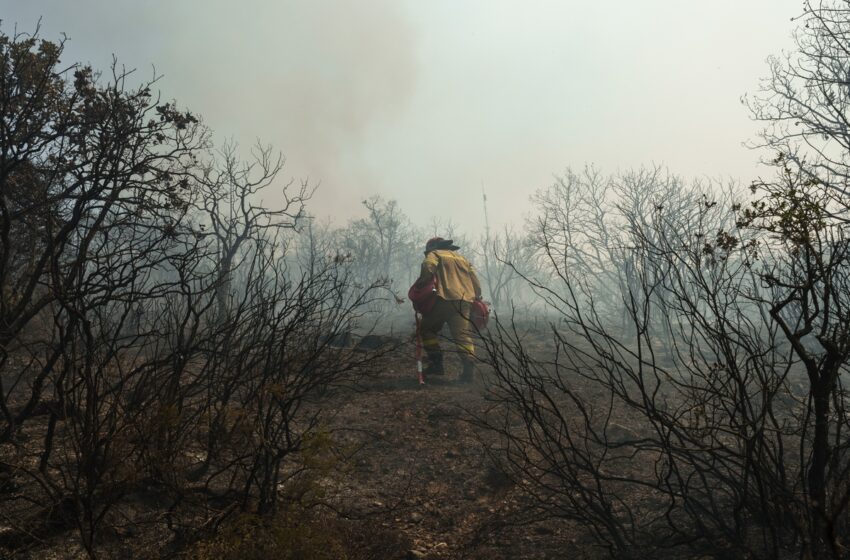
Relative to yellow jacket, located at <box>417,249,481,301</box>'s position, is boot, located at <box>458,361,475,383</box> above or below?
below

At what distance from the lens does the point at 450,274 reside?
25.7 feet

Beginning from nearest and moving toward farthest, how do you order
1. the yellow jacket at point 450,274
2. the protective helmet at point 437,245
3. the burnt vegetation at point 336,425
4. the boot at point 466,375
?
1. the burnt vegetation at point 336,425
2. the boot at point 466,375
3. the yellow jacket at point 450,274
4. the protective helmet at point 437,245

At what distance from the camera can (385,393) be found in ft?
21.6

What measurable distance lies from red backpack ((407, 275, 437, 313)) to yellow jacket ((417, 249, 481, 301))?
0.08 m

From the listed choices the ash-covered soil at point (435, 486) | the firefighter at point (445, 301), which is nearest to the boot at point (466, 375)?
the firefighter at point (445, 301)

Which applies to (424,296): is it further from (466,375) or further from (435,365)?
(466,375)

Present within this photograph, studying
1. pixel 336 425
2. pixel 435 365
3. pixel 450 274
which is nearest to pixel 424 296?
pixel 450 274

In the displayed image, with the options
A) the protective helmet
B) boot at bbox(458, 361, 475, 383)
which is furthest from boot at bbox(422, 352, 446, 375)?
the protective helmet

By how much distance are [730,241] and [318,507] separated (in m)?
3.21

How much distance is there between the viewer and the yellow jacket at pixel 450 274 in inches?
301

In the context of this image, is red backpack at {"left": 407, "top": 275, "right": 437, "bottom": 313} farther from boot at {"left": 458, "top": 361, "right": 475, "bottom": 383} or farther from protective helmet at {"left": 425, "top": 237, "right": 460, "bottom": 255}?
boot at {"left": 458, "top": 361, "right": 475, "bottom": 383}

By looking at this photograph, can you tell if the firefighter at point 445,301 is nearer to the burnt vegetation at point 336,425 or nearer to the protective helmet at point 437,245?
the protective helmet at point 437,245

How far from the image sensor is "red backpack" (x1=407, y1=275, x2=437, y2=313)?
754 centimetres

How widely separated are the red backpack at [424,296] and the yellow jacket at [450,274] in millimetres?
81
